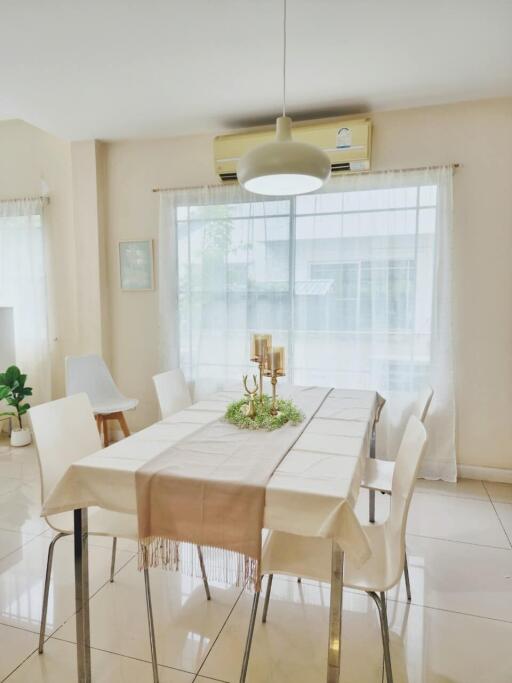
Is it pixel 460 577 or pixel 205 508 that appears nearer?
pixel 205 508

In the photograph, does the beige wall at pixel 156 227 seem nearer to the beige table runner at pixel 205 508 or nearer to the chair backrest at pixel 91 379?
the chair backrest at pixel 91 379

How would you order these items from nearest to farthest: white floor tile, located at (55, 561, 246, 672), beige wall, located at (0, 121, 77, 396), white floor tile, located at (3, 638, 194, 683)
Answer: white floor tile, located at (3, 638, 194, 683) < white floor tile, located at (55, 561, 246, 672) < beige wall, located at (0, 121, 77, 396)

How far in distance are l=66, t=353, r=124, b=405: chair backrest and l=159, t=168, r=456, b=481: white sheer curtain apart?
0.50 m

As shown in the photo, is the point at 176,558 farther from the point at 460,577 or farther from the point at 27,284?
the point at 27,284

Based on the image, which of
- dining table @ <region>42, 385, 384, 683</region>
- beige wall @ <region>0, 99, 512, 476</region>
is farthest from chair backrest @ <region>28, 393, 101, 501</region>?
beige wall @ <region>0, 99, 512, 476</region>

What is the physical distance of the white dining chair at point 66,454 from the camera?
163cm

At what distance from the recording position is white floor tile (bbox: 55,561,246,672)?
1664mm

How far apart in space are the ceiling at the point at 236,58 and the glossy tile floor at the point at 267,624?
2654 millimetres

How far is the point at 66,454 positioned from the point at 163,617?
777mm

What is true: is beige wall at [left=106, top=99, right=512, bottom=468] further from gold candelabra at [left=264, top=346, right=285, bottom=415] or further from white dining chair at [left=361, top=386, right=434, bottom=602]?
gold candelabra at [left=264, top=346, right=285, bottom=415]

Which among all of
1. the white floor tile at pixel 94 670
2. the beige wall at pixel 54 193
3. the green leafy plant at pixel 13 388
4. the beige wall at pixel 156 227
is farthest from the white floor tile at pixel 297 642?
the beige wall at pixel 54 193

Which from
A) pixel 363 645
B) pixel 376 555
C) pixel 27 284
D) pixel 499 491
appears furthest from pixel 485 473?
pixel 27 284

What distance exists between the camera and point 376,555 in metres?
1.51

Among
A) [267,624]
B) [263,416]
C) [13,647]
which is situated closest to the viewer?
[13,647]
